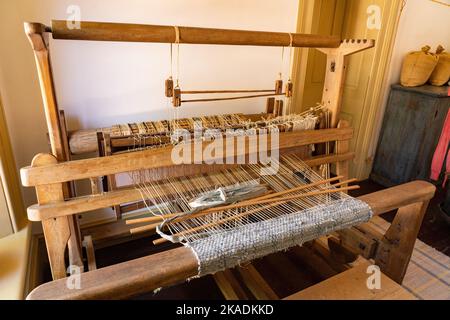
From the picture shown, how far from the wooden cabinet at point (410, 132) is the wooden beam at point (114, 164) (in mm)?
1762

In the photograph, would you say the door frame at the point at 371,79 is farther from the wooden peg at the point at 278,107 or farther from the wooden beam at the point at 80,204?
the wooden beam at the point at 80,204

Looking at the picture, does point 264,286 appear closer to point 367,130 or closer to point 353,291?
point 353,291

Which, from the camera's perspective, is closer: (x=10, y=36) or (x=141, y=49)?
(x=10, y=36)

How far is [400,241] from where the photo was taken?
1.26 meters

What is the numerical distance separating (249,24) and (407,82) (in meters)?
1.56

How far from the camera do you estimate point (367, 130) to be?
8.89 ft

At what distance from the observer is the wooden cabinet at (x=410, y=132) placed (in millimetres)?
2434

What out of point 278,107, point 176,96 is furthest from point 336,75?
point 176,96

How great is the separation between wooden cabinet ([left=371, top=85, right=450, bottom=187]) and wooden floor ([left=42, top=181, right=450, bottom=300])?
2.26 feet

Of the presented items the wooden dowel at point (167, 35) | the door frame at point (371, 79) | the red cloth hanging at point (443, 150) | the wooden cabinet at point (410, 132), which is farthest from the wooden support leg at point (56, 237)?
the wooden cabinet at point (410, 132)

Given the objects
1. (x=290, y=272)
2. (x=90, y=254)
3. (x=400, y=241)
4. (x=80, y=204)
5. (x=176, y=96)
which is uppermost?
(x=176, y=96)

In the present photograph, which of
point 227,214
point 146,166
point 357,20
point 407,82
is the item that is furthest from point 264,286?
point 357,20

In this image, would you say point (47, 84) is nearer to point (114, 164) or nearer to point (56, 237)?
point (114, 164)

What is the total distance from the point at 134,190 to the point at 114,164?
116 millimetres
